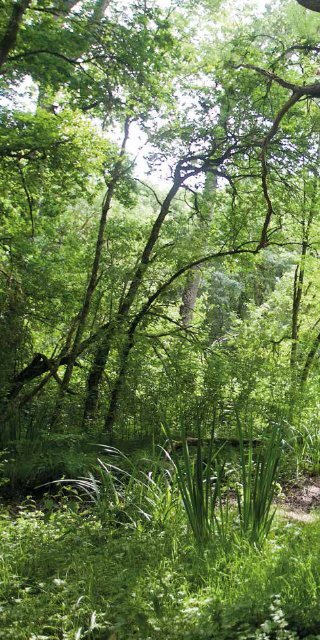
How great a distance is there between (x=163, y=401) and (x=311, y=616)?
4.84 m

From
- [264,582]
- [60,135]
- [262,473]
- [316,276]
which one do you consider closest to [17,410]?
[60,135]

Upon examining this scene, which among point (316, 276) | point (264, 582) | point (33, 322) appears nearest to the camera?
point (264, 582)

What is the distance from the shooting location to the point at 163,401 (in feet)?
22.7

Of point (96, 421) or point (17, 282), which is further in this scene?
point (96, 421)

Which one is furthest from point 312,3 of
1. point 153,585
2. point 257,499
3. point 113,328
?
point 113,328

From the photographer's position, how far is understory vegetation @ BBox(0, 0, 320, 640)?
2.67 meters

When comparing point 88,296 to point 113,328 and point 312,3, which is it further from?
point 312,3

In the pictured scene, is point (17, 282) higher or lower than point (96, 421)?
higher

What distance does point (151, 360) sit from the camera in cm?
723

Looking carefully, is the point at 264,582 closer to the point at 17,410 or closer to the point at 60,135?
the point at 17,410

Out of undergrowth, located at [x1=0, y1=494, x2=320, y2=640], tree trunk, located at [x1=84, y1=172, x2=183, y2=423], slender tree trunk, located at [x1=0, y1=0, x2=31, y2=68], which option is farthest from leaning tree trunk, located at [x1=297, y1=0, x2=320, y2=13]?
tree trunk, located at [x1=84, y1=172, x2=183, y2=423]

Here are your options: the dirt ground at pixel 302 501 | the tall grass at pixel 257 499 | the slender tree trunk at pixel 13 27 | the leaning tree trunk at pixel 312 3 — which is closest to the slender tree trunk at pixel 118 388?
the dirt ground at pixel 302 501

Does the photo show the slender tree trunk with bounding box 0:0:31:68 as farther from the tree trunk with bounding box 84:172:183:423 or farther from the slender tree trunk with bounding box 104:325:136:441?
the slender tree trunk with bounding box 104:325:136:441

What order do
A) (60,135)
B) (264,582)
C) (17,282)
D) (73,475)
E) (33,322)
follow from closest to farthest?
(264,582) < (73,475) < (60,135) < (17,282) < (33,322)
